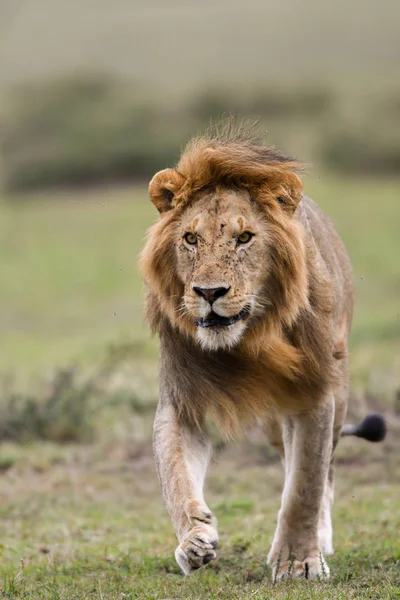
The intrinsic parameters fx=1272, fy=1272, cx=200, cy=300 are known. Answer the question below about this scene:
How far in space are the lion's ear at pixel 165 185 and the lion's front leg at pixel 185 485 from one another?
909 mm

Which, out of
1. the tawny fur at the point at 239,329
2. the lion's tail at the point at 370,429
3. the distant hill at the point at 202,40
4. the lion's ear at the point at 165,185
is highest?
the distant hill at the point at 202,40

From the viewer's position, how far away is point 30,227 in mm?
29562

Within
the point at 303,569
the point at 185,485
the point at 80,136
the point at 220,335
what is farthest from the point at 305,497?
the point at 80,136

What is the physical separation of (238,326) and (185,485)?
2.26ft

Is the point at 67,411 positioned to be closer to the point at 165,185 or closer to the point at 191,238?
the point at 165,185

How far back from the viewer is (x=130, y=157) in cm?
3678

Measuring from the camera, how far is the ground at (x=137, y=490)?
5.50 m

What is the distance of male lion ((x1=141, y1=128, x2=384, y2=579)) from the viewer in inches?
194

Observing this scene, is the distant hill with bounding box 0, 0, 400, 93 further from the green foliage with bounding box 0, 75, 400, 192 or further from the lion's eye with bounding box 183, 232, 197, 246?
the lion's eye with bounding box 183, 232, 197, 246

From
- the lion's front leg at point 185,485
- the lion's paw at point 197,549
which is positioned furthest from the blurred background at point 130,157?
the lion's paw at point 197,549

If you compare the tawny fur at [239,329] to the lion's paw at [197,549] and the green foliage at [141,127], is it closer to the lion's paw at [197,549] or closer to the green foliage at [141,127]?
the lion's paw at [197,549]

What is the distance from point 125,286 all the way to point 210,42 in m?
34.0

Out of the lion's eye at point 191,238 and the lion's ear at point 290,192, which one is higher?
the lion's ear at point 290,192

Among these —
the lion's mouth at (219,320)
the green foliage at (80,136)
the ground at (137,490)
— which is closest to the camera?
the lion's mouth at (219,320)
